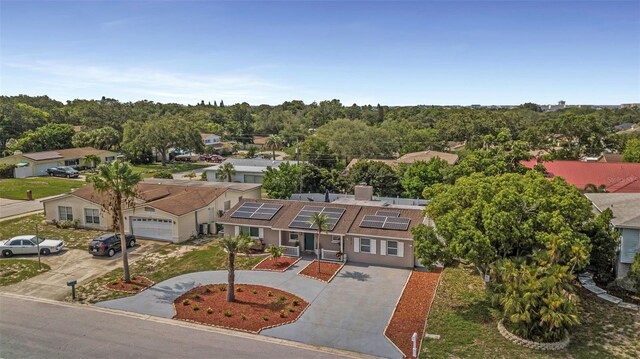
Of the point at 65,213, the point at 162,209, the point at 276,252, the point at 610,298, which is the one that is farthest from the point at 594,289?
the point at 65,213

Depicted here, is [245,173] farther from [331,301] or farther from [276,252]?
[331,301]

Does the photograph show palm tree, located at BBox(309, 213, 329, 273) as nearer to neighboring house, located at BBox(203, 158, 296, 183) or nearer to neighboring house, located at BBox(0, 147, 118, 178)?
neighboring house, located at BBox(203, 158, 296, 183)

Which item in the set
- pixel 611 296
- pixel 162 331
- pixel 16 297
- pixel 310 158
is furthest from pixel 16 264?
pixel 310 158

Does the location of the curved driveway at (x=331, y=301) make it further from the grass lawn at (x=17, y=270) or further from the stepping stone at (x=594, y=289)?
the stepping stone at (x=594, y=289)

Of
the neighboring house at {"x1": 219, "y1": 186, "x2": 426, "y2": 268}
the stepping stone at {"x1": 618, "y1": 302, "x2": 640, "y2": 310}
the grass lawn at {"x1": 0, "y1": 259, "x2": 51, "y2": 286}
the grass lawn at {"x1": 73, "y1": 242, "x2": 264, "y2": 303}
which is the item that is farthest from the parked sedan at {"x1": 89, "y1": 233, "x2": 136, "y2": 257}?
the stepping stone at {"x1": 618, "y1": 302, "x2": 640, "y2": 310}

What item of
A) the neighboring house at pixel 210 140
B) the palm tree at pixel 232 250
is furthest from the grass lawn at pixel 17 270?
the neighboring house at pixel 210 140
